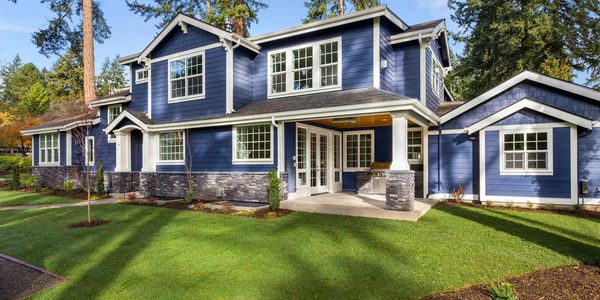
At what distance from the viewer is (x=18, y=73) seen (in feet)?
179

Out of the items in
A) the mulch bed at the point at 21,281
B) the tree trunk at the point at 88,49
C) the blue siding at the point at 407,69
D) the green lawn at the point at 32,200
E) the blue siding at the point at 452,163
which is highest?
the tree trunk at the point at 88,49

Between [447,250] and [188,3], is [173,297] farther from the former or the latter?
[188,3]

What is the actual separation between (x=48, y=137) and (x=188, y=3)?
13.0 metres

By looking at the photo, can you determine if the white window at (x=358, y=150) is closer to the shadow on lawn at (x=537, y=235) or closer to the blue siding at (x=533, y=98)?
the blue siding at (x=533, y=98)

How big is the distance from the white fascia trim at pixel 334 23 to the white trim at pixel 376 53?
0.92 feet

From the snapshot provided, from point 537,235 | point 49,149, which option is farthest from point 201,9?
point 537,235

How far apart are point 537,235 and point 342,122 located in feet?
22.4

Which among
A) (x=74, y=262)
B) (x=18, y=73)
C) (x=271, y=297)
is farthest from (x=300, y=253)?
(x=18, y=73)

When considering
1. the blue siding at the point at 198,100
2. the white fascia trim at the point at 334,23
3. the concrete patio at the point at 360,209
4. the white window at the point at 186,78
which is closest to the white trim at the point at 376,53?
the white fascia trim at the point at 334,23

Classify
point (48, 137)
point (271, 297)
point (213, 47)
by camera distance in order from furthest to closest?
point (48, 137) → point (213, 47) → point (271, 297)

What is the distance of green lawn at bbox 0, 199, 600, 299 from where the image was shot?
4.11 m

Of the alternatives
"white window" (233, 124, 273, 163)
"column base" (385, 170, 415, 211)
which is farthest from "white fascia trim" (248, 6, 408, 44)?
"column base" (385, 170, 415, 211)

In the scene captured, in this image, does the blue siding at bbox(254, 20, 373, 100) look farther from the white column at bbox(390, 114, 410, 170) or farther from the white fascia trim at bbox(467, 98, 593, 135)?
the white fascia trim at bbox(467, 98, 593, 135)

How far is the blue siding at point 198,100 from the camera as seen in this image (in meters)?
12.0
